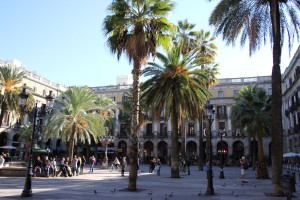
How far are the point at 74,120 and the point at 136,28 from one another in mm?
16815

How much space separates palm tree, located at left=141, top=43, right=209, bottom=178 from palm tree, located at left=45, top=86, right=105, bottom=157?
9.46 m

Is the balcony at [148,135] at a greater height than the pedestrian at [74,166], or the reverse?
the balcony at [148,135]

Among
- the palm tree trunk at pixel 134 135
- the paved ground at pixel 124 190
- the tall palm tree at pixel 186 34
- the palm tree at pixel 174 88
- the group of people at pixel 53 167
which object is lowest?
the paved ground at pixel 124 190

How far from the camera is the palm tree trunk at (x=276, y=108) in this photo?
14531 millimetres

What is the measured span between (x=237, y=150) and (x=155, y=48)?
50354mm

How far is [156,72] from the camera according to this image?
25.0 m

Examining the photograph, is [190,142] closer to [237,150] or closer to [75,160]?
[237,150]

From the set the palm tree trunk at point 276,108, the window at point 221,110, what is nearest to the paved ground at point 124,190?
the palm tree trunk at point 276,108

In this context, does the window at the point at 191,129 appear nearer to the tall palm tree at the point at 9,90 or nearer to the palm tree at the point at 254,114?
the palm tree at the point at 254,114

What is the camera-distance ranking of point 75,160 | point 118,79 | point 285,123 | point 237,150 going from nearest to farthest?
point 75,160, point 285,123, point 237,150, point 118,79

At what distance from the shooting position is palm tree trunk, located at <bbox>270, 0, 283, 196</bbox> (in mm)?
14531

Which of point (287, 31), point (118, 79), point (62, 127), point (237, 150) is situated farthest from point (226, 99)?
point (287, 31)

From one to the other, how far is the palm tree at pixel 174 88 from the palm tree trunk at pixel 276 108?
30.2 ft

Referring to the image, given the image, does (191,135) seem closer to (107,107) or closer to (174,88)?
(107,107)
